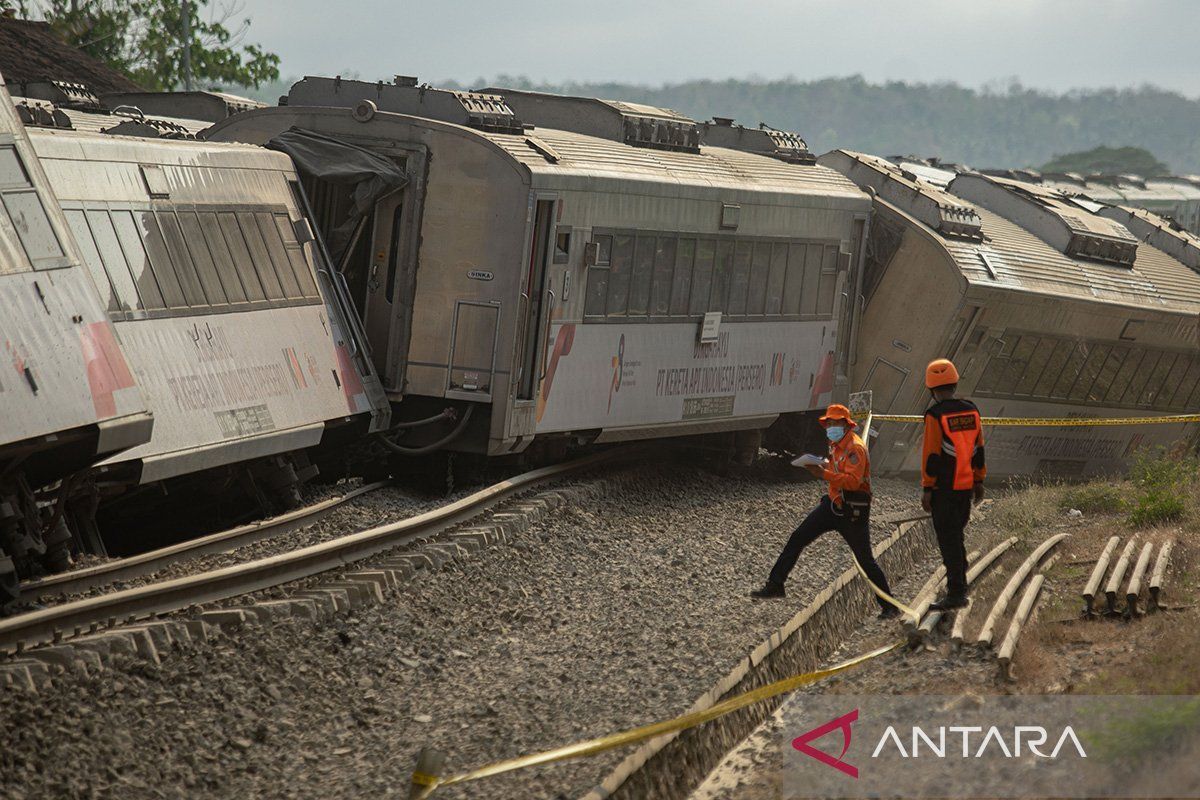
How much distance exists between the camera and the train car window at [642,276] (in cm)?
1602

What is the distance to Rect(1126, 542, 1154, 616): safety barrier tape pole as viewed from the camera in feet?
35.9

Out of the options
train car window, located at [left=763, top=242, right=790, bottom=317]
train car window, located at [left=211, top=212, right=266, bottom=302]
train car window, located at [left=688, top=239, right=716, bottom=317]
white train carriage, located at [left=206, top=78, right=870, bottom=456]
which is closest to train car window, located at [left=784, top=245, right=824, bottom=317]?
train car window, located at [left=763, top=242, right=790, bottom=317]

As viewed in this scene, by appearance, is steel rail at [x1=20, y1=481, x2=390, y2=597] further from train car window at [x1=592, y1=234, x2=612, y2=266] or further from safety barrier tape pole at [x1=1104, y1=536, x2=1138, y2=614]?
safety barrier tape pole at [x1=1104, y1=536, x2=1138, y2=614]

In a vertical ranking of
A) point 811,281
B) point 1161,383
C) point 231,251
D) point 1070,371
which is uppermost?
point 231,251

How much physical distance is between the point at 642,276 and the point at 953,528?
5817mm

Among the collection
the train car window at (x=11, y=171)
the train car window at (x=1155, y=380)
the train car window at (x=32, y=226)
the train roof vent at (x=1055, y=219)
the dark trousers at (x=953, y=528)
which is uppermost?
the train car window at (x=11, y=171)

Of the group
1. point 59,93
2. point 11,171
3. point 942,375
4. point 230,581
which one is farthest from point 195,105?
point 942,375

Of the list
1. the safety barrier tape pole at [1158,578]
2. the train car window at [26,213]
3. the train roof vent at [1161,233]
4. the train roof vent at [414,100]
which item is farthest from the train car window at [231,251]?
the train roof vent at [1161,233]

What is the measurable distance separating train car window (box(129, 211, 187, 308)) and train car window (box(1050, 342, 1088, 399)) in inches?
554

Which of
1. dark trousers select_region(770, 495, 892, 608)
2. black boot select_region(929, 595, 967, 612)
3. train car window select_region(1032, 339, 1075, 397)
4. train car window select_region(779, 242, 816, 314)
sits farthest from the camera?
train car window select_region(1032, 339, 1075, 397)

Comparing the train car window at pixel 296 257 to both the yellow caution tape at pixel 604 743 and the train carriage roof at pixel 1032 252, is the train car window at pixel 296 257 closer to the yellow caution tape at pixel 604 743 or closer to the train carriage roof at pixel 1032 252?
the yellow caution tape at pixel 604 743

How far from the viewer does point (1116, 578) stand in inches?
452

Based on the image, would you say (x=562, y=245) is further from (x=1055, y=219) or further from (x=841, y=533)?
(x=1055, y=219)

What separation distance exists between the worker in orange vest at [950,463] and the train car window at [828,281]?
856cm
